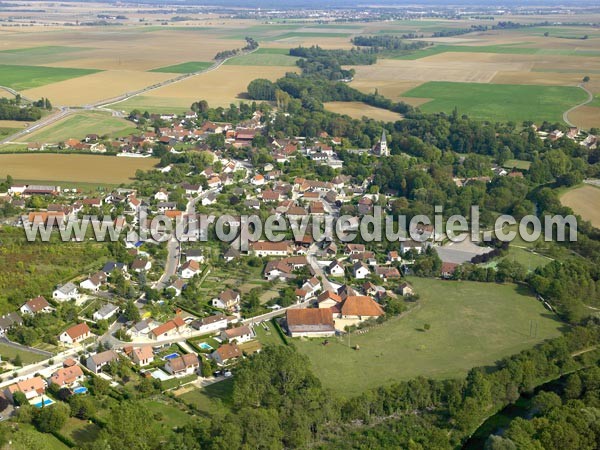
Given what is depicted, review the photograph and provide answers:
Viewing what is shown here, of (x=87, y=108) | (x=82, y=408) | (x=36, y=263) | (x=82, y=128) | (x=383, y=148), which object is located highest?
(x=87, y=108)

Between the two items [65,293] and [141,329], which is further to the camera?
[65,293]

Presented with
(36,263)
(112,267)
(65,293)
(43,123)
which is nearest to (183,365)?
(65,293)

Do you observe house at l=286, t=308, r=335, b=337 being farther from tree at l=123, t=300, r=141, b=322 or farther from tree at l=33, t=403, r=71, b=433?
tree at l=33, t=403, r=71, b=433

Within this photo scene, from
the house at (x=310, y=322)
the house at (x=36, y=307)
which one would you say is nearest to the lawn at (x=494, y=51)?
the house at (x=310, y=322)

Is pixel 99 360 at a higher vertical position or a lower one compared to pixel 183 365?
higher

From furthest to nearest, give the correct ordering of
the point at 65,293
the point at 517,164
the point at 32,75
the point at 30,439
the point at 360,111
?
the point at 32,75 < the point at 360,111 < the point at 517,164 < the point at 65,293 < the point at 30,439

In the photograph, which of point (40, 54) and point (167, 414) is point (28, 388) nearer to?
point (167, 414)

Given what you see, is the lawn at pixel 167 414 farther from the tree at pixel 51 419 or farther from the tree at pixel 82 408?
the tree at pixel 51 419

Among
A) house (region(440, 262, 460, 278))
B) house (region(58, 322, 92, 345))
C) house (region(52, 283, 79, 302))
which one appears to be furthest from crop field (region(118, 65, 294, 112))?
house (region(58, 322, 92, 345))
